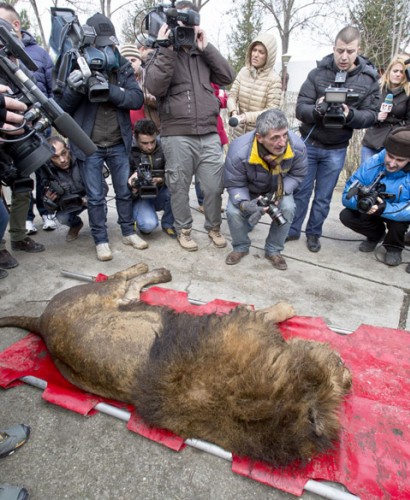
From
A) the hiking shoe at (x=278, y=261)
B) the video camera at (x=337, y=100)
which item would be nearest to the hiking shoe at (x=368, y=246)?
the hiking shoe at (x=278, y=261)

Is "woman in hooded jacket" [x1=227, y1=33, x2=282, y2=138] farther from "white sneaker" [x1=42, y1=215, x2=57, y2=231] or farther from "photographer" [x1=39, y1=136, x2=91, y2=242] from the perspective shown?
"white sneaker" [x1=42, y1=215, x2=57, y2=231]

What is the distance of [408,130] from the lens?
3561 millimetres

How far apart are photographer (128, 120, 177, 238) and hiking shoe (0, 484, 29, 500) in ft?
10.4

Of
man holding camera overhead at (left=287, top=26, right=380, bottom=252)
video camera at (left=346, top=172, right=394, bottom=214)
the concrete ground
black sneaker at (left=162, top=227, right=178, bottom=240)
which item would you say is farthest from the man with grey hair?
black sneaker at (left=162, top=227, right=178, bottom=240)

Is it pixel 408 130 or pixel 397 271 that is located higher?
pixel 408 130

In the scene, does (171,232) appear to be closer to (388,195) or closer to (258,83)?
(258,83)

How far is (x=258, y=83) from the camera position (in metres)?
4.49

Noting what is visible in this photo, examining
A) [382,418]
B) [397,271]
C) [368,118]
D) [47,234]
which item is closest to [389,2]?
[368,118]

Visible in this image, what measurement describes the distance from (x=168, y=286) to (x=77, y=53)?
2416mm

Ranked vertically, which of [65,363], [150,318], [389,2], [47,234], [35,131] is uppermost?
[389,2]

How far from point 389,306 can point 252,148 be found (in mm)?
2025

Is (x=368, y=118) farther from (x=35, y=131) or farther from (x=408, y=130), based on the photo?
(x=35, y=131)

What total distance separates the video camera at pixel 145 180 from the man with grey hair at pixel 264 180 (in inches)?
38.2

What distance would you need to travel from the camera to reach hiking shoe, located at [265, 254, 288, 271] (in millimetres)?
3920
